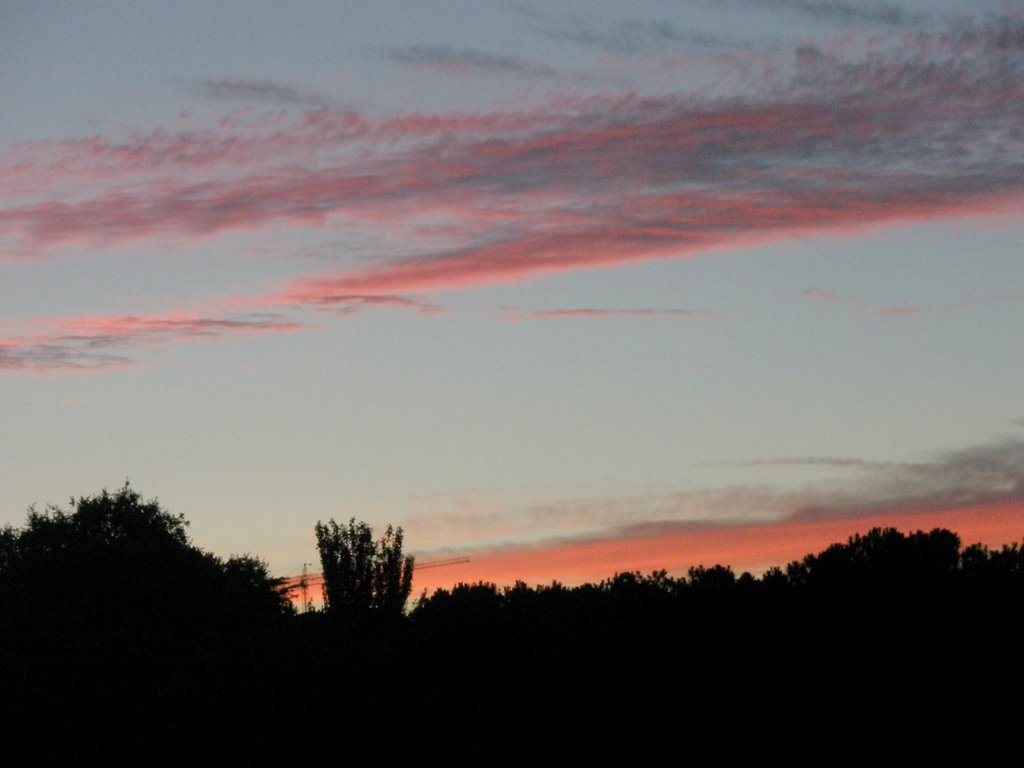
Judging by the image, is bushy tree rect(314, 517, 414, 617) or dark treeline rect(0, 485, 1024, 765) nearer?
dark treeline rect(0, 485, 1024, 765)

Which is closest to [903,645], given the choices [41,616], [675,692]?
[675,692]

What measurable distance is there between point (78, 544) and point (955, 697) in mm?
60789

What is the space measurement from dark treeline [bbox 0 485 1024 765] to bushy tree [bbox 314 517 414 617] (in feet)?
41.6

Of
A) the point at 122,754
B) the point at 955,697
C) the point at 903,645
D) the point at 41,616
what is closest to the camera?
the point at 955,697

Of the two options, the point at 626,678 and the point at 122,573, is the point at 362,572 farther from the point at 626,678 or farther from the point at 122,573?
the point at 626,678

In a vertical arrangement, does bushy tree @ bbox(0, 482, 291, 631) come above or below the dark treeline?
above

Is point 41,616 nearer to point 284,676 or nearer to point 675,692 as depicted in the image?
point 284,676

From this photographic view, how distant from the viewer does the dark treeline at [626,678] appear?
2712 cm

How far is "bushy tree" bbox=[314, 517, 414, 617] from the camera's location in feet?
218

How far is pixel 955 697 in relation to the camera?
2605 centimetres

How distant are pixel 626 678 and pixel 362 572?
35.5 metres

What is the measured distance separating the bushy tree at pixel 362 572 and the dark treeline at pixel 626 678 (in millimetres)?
12682

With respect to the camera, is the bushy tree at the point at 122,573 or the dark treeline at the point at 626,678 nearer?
the dark treeline at the point at 626,678

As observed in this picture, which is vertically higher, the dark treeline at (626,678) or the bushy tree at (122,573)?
the bushy tree at (122,573)
